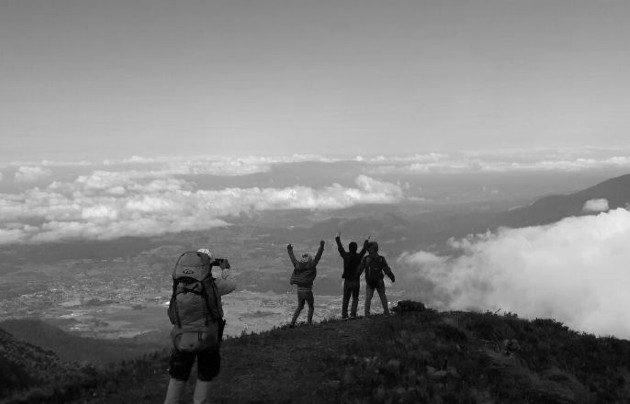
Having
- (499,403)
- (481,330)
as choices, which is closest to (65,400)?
(499,403)

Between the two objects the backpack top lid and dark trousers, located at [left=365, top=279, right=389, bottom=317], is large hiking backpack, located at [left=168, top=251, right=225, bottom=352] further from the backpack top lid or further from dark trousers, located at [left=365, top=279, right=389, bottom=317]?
dark trousers, located at [left=365, top=279, right=389, bottom=317]

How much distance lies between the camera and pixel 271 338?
49.2ft

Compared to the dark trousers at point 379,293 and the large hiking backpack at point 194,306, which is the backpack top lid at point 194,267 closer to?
the large hiking backpack at point 194,306

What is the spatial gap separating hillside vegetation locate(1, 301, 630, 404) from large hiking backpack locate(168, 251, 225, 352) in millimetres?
3128

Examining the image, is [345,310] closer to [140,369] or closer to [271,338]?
[271,338]

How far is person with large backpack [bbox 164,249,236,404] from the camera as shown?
775 cm

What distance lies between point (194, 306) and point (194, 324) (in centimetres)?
33

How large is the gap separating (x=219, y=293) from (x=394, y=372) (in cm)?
583

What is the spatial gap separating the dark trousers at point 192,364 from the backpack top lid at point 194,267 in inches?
56.1

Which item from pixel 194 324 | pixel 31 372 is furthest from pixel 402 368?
pixel 31 372

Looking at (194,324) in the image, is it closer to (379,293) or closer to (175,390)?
(175,390)

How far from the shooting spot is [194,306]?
25.6ft

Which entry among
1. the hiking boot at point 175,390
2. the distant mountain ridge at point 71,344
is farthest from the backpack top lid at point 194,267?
the distant mountain ridge at point 71,344

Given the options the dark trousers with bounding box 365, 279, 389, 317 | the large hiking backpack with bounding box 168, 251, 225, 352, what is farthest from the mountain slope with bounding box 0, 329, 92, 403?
the dark trousers with bounding box 365, 279, 389, 317
